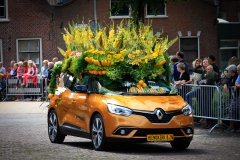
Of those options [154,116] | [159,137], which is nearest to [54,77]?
[154,116]

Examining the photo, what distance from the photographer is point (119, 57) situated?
15195 millimetres

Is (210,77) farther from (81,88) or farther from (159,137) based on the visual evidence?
(159,137)

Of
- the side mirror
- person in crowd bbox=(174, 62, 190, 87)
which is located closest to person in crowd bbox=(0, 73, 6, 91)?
person in crowd bbox=(174, 62, 190, 87)

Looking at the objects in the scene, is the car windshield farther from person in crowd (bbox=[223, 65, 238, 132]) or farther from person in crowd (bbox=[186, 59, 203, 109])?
person in crowd (bbox=[186, 59, 203, 109])

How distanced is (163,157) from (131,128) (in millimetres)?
838

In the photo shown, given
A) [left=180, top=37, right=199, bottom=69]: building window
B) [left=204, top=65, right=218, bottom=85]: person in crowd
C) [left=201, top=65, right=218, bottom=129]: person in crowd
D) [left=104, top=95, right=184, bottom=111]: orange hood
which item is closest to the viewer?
[left=104, top=95, right=184, bottom=111]: orange hood

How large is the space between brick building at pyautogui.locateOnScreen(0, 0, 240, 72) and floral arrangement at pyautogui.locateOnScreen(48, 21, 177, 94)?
29.5 meters

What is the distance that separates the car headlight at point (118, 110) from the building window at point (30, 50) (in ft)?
104

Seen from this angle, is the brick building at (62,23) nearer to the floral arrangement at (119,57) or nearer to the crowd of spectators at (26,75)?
the crowd of spectators at (26,75)

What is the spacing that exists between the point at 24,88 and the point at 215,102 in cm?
1635

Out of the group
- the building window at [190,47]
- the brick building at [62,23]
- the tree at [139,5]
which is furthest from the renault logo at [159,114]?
the building window at [190,47]

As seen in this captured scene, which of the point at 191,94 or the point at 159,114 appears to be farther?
the point at 191,94

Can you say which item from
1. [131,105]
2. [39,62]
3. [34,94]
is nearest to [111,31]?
[131,105]

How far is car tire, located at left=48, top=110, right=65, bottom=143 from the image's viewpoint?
53.1 ft
